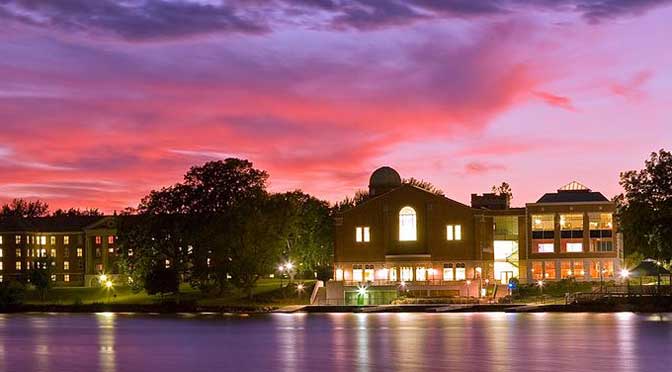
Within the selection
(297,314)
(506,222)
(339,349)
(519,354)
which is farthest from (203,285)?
(519,354)

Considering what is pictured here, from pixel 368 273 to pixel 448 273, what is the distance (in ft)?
33.9

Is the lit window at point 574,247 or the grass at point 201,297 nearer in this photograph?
the grass at point 201,297

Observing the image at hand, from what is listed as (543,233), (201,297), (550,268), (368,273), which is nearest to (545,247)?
(543,233)

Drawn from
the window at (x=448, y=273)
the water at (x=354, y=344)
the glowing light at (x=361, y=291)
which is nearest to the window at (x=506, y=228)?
the window at (x=448, y=273)

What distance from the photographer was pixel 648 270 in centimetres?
12850

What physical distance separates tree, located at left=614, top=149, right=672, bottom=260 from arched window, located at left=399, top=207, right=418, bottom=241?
1501 inches

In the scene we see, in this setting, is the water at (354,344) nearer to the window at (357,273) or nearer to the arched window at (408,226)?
the window at (357,273)

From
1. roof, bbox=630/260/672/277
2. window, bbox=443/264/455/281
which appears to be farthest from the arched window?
roof, bbox=630/260/672/277

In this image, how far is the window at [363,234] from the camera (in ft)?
511

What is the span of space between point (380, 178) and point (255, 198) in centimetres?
3510

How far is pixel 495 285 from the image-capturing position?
14488 centimetres

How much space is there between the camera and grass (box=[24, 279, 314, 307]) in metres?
139

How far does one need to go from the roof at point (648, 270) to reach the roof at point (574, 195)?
20.4 meters

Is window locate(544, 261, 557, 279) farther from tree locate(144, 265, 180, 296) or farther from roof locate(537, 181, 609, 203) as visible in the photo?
tree locate(144, 265, 180, 296)
